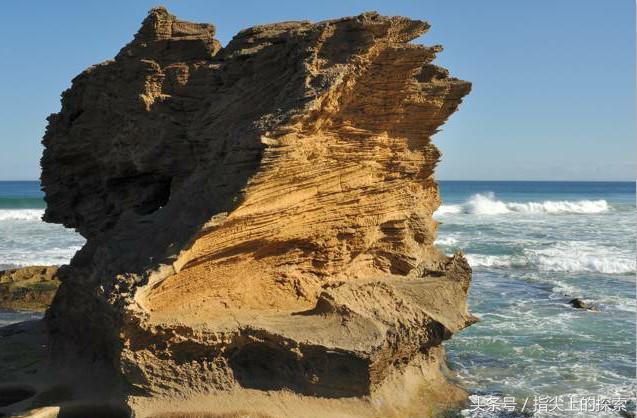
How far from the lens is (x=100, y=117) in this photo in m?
9.59

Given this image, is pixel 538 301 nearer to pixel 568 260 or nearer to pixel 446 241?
pixel 568 260

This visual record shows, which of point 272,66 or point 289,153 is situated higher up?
point 272,66

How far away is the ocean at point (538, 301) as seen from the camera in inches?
383

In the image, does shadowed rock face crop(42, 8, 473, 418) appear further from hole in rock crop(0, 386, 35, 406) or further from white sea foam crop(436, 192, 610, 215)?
white sea foam crop(436, 192, 610, 215)

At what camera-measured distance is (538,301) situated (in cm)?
1549

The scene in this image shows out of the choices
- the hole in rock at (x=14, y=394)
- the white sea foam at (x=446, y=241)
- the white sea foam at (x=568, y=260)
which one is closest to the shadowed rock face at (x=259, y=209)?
the hole in rock at (x=14, y=394)

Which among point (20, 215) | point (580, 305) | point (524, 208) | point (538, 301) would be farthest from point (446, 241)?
point (20, 215)

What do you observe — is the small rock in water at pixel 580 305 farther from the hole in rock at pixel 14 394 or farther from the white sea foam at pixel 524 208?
the white sea foam at pixel 524 208

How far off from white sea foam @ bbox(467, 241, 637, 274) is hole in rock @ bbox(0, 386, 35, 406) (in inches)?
655

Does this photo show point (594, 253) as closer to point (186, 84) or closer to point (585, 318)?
point (585, 318)

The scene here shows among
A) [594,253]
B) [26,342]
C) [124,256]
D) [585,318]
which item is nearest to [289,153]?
[124,256]

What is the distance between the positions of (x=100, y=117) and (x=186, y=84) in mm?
1695

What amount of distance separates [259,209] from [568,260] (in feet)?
57.4

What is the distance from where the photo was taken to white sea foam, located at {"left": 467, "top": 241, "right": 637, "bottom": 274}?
20.8 m
